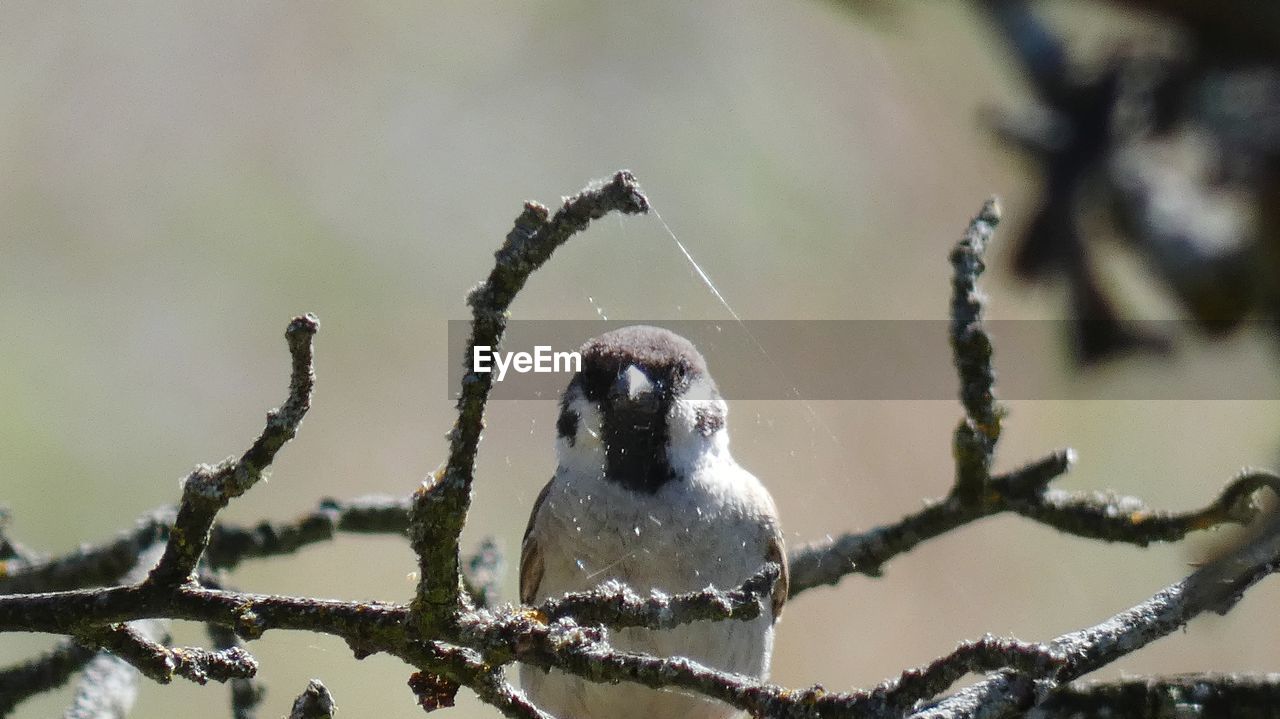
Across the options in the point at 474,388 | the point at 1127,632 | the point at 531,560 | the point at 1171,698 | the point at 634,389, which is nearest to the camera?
the point at 474,388

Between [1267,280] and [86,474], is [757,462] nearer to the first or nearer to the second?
[1267,280]

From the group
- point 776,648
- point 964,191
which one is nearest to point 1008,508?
point 776,648

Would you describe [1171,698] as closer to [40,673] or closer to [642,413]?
[642,413]

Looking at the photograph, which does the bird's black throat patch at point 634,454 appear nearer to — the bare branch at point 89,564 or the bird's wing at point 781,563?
the bird's wing at point 781,563

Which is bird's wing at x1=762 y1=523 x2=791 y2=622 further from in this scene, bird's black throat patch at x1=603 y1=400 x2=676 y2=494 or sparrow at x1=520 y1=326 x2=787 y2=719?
bird's black throat patch at x1=603 y1=400 x2=676 y2=494

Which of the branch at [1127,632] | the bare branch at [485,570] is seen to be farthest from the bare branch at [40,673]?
the branch at [1127,632]

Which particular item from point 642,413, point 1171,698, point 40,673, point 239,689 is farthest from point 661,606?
point 642,413

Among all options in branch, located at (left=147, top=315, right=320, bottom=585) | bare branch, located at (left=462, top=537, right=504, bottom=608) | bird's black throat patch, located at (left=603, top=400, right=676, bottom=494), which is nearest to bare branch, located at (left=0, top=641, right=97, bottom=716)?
bare branch, located at (left=462, top=537, right=504, bottom=608)
